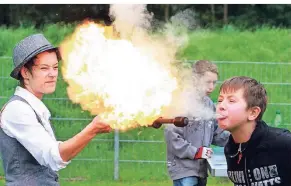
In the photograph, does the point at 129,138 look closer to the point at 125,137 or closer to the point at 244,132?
the point at 125,137

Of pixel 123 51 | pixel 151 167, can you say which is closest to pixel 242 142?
pixel 123 51

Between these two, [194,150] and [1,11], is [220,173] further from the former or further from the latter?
[1,11]

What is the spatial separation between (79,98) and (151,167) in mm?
6266

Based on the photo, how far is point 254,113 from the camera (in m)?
5.04

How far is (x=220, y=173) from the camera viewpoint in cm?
709

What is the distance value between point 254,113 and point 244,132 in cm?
15

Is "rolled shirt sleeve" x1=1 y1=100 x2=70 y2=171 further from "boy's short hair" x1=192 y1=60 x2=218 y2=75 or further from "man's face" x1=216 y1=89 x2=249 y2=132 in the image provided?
"boy's short hair" x1=192 y1=60 x2=218 y2=75

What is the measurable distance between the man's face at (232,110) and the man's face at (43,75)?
1.13 m

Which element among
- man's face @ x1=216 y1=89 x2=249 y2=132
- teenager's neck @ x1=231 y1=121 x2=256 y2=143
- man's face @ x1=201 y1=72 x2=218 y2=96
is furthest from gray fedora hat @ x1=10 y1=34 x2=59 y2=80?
man's face @ x1=201 y1=72 x2=218 y2=96

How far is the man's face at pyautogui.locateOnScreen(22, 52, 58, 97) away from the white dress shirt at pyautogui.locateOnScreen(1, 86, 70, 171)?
9 cm

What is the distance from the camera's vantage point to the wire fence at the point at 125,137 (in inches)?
431

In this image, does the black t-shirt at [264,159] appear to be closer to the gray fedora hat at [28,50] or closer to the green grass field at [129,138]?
the gray fedora hat at [28,50]

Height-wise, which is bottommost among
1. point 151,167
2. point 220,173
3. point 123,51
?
point 151,167

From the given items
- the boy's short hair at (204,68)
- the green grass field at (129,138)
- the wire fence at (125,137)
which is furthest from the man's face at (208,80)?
the wire fence at (125,137)
